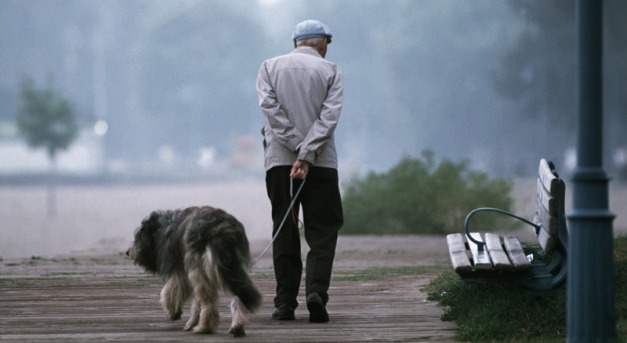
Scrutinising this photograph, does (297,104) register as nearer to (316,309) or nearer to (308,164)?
(308,164)

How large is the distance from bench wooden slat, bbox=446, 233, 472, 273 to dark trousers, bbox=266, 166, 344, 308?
82 centimetres

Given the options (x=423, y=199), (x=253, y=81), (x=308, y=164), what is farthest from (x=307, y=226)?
(x=253, y=81)

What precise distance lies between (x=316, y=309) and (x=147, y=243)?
46.3 inches

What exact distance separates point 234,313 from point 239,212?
37.4 m

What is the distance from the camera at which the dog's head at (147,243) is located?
23.2 feet

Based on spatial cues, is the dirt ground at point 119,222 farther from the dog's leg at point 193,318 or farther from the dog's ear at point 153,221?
the dog's ear at point 153,221

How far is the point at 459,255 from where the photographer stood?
746cm

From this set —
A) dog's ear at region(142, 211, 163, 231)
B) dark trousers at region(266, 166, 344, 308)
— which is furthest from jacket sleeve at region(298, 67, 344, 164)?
dog's ear at region(142, 211, 163, 231)

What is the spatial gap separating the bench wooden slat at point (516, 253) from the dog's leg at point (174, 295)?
208 centimetres

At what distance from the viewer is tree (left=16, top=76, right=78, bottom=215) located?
6681 centimetres

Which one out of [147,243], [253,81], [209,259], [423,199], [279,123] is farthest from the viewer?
[253,81]

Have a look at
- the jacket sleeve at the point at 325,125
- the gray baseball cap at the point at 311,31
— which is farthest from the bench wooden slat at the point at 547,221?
the gray baseball cap at the point at 311,31

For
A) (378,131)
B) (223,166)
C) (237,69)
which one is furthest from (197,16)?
(378,131)

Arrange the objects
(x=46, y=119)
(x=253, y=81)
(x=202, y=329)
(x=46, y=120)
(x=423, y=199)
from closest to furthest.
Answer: (x=202, y=329) < (x=423, y=199) < (x=46, y=119) < (x=46, y=120) < (x=253, y=81)
